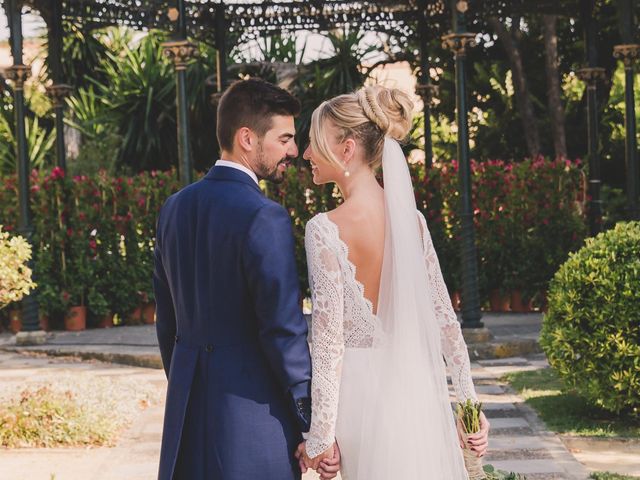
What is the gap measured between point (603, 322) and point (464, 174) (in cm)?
405

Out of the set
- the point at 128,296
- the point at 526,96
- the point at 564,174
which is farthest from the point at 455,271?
the point at 526,96

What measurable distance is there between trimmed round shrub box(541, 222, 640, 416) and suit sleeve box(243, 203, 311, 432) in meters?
3.83

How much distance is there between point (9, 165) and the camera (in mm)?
22875

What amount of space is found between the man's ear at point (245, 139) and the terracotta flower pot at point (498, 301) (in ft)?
34.3

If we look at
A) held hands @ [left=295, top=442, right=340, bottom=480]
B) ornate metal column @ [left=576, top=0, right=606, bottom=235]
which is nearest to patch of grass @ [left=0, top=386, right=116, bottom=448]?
held hands @ [left=295, top=442, right=340, bottom=480]

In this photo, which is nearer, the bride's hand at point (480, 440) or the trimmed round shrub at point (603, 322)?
the bride's hand at point (480, 440)

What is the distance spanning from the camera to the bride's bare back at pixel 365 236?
11.1 feet

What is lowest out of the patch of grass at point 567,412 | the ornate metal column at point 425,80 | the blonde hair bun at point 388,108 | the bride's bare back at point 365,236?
the patch of grass at point 567,412

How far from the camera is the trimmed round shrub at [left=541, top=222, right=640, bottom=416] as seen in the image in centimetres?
656

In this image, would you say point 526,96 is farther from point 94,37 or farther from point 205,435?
point 205,435

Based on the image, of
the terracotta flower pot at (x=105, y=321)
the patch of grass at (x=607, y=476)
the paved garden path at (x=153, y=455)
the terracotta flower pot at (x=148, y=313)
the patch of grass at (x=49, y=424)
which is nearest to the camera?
the patch of grass at (x=607, y=476)

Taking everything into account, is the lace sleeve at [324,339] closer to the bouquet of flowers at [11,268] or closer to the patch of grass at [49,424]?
the patch of grass at [49,424]

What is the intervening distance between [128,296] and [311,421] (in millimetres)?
10104

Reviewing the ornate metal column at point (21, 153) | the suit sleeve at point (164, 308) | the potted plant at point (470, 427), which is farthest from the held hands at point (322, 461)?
the ornate metal column at point (21, 153)
